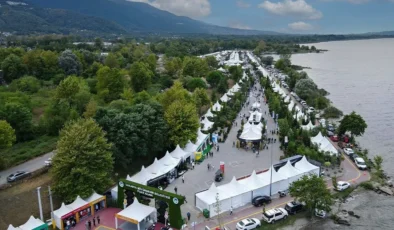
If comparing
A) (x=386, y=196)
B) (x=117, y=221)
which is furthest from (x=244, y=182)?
(x=386, y=196)

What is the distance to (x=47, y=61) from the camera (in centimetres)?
7144

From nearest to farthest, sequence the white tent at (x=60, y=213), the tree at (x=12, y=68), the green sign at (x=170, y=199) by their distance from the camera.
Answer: the green sign at (x=170, y=199) < the white tent at (x=60, y=213) < the tree at (x=12, y=68)

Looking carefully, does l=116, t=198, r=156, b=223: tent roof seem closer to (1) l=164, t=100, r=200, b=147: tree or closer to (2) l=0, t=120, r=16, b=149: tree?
(1) l=164, t=100, r=200, b=147: tree

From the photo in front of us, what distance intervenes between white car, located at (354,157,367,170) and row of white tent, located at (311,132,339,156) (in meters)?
1.86

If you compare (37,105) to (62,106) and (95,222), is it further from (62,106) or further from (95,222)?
(95,222)

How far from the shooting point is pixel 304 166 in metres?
28.9

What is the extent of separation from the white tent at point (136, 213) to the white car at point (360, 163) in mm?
19919

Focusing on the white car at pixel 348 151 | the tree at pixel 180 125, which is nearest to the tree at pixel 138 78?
the tree at pixel 180 125

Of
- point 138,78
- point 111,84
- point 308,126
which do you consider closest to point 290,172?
point 308,126

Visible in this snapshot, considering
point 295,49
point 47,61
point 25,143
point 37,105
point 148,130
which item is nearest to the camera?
point 148,130

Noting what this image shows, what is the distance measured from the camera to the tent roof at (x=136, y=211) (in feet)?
70.0

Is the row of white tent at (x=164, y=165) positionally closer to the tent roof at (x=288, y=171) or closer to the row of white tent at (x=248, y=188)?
the row of white tent at (x=248, y=188)

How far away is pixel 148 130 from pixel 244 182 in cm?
1033

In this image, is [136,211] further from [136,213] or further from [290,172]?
[290,172]
